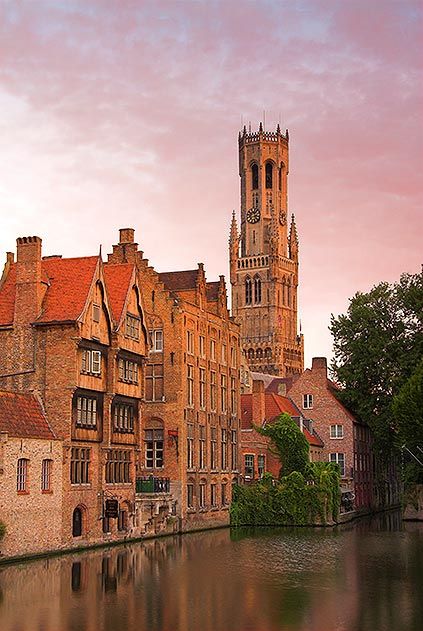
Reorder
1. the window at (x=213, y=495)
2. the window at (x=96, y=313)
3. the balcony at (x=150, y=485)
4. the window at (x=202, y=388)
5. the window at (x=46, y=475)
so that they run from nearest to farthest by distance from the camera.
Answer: the window at (x=46, y=475) → the window at (x=96, y=313) → the balcony at (x=150, y=485) → the window at (x=213, y=495) → the window at (x=202, y=388)

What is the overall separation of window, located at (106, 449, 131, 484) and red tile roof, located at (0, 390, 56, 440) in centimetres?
617

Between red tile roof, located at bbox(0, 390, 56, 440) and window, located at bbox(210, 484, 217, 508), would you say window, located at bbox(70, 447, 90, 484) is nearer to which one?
red tile roof, located at bbox(0, 390, 56, 440)

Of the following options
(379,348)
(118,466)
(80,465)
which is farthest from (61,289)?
(379,348)

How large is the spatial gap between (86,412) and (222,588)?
17804 millimetres

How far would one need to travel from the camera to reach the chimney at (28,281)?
52.4m

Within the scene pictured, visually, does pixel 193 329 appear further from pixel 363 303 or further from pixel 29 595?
pixel 29 595

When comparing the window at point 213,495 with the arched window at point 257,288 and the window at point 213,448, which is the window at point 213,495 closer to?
the window at point 213,448

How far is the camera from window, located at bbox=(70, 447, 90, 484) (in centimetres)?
5144

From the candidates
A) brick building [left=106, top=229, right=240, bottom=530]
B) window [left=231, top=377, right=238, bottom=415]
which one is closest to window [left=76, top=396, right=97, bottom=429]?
brick building [left=106, top=229, right=240, bottom=530]

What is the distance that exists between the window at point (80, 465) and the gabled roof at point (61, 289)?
273 inches

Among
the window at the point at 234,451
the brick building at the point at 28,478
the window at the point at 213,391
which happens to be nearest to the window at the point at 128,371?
the brick building at the point at 28,478

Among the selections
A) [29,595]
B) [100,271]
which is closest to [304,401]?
[100,271]

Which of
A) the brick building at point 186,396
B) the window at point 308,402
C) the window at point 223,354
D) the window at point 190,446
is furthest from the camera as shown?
the window at point 308,402

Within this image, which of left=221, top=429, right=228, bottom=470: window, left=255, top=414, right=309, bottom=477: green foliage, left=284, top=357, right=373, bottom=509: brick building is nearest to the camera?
left=255, top=414, right=309, bottom=477: green foliage
